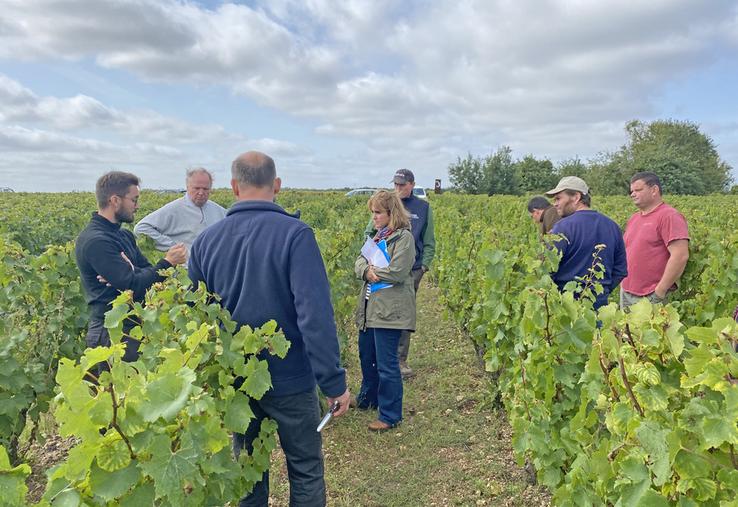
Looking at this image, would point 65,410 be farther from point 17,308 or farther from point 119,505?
point 17,308

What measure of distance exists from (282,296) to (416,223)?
10.1 feet

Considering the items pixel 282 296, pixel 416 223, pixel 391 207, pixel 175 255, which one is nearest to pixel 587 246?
pixel 391 207

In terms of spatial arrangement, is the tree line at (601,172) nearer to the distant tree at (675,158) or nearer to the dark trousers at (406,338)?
the distant tree at (675,158)

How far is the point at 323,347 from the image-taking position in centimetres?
231

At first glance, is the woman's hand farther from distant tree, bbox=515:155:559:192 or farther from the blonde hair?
distant tree, bbox=515:155:559:192

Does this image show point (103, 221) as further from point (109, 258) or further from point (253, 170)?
point (253, 170)

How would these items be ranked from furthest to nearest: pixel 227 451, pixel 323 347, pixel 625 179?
pixel 625 179 < pixel 323 347 < pixel 227 451

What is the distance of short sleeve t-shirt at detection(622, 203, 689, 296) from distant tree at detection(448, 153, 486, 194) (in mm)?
36128

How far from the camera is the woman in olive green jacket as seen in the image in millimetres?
4016

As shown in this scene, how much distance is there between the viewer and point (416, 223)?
17.4 ft

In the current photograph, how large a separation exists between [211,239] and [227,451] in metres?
1.03

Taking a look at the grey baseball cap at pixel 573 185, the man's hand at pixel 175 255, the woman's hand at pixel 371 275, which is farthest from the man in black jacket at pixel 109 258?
the grey baseball cap at pixel 573 185

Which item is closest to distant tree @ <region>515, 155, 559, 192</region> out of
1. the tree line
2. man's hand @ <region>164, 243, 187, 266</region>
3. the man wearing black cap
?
the tree line

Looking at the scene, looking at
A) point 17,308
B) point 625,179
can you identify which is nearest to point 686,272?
point 17,308
